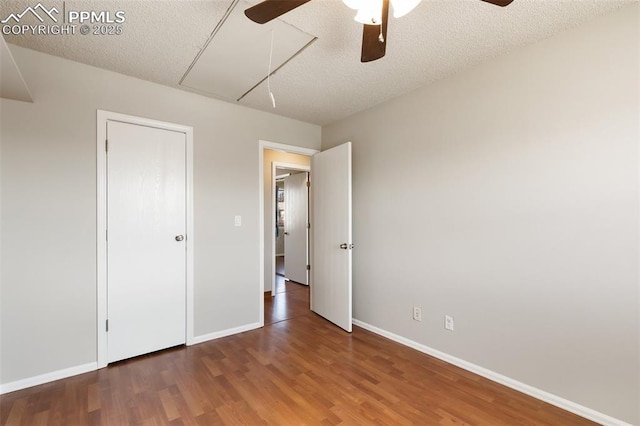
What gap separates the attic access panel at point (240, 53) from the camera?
188 cm

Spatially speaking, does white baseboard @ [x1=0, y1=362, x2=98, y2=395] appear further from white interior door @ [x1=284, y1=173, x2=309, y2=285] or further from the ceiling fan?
white interior door @ [x1=284, y1=173, x2=309, y2=285]

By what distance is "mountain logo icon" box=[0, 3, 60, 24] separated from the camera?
1.70 meters

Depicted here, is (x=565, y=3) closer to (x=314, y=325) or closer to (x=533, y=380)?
(x=533, y=380)

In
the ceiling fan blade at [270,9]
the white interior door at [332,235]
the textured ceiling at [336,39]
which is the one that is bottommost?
the white interior door at [332,235]

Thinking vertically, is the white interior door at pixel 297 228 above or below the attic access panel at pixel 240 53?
below

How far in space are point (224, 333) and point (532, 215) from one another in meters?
2.94

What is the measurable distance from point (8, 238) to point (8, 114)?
876 millimetres

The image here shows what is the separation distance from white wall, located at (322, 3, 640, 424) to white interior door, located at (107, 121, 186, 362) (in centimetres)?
212

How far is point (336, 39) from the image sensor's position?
199 cm

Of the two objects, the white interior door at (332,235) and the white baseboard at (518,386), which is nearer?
the white baseboard at (518,386)

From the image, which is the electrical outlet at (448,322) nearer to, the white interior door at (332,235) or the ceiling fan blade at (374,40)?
the white interior door at (332,235)

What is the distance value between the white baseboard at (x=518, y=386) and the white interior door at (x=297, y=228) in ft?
7.98

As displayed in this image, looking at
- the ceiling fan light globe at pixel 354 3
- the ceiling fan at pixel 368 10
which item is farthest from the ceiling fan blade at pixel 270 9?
the ceiling fan light globe at pixel 354 3

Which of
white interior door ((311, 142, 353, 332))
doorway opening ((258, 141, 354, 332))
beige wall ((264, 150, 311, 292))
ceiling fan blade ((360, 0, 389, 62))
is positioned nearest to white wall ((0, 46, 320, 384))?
doorway opening ((258, 141, 354, 332))
